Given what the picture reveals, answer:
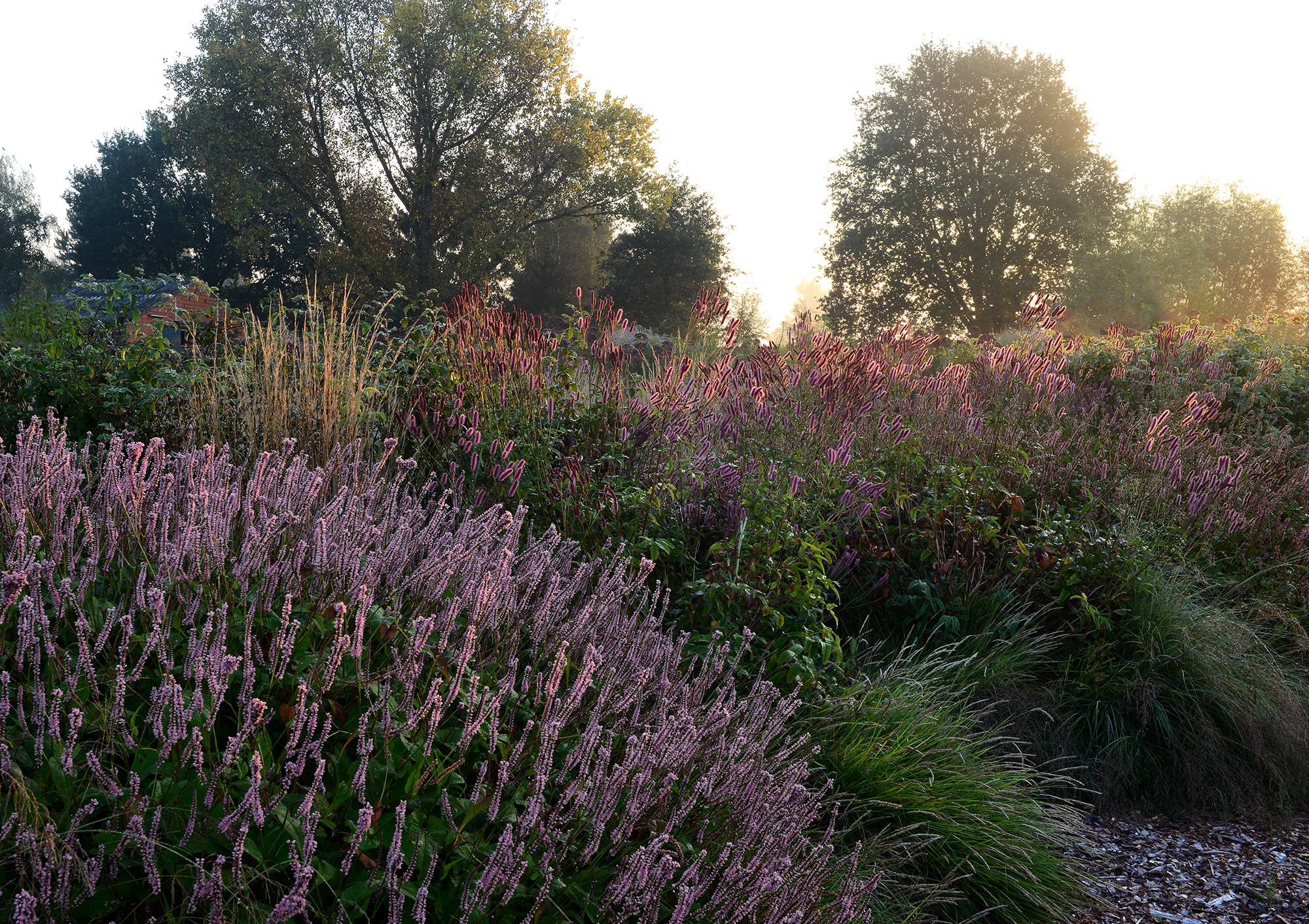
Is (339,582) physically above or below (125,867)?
above

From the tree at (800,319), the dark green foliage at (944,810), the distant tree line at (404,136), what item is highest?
the distant tree line at (404,136)

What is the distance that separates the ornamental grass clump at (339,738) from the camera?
146 centimetres

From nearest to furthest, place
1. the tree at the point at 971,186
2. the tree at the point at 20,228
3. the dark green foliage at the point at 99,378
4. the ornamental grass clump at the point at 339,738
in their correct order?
1. the ornamental grass clump at the point at 339,738
2. the dark green foliage at the point at 99,378
3. the tree at the point at 971,186
4. the tree at the point at 20,228

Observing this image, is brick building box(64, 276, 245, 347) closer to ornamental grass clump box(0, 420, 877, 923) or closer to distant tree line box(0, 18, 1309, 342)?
ornamental grass clump box(0, 420, 877, 923)

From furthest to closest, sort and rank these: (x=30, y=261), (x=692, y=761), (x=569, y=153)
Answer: (x=30, y=261) < (x=569, y=153) < (x=692, y=761)

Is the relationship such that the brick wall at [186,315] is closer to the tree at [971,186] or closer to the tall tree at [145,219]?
the tree at [971,186]

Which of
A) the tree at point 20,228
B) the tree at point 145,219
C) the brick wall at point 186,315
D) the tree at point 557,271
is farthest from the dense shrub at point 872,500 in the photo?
the tree at point 20,228

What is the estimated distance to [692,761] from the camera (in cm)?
212

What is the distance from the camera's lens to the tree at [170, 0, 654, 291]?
21625 mm

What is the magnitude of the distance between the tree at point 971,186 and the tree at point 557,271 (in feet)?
31.0

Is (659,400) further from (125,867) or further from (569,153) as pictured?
(569,153)

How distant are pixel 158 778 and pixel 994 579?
382 cm

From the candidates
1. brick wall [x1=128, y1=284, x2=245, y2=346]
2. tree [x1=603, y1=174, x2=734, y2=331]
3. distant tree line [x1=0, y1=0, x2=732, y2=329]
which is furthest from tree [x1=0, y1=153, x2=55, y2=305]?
brick wall [x1=128, y1=284, x2=245, y2=346]

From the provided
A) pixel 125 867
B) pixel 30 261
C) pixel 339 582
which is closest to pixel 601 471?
pixel 339 582
